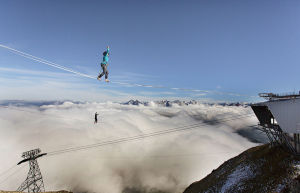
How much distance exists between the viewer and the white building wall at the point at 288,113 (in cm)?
2997

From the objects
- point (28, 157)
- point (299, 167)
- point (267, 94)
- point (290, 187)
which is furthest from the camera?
point (28, 157)

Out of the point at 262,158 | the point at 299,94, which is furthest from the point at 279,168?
the point at 299,94

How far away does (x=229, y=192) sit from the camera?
33281mm

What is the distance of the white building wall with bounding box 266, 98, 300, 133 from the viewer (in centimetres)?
2997

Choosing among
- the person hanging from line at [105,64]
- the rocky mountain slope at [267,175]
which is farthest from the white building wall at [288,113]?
the person hanging from line at [105,64]

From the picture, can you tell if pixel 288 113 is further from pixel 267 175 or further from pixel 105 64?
pixel 105 64

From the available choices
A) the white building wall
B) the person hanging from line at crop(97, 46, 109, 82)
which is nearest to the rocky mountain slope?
the white building wall

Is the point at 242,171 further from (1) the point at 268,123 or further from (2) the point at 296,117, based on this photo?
(2) the point at 296,117

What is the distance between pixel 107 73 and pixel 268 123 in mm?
43569

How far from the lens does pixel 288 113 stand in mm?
31266

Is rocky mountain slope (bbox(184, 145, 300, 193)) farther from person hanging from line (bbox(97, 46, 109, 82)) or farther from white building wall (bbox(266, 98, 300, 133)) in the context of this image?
person hanging from line (bbox(97, 46, 109, 82))

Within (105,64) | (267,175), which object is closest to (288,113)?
(267,175)

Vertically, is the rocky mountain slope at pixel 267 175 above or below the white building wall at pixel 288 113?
below

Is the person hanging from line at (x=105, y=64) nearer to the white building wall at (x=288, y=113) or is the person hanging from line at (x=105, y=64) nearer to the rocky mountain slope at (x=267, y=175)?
the rocky mountain slope at (x=267, y=175)
